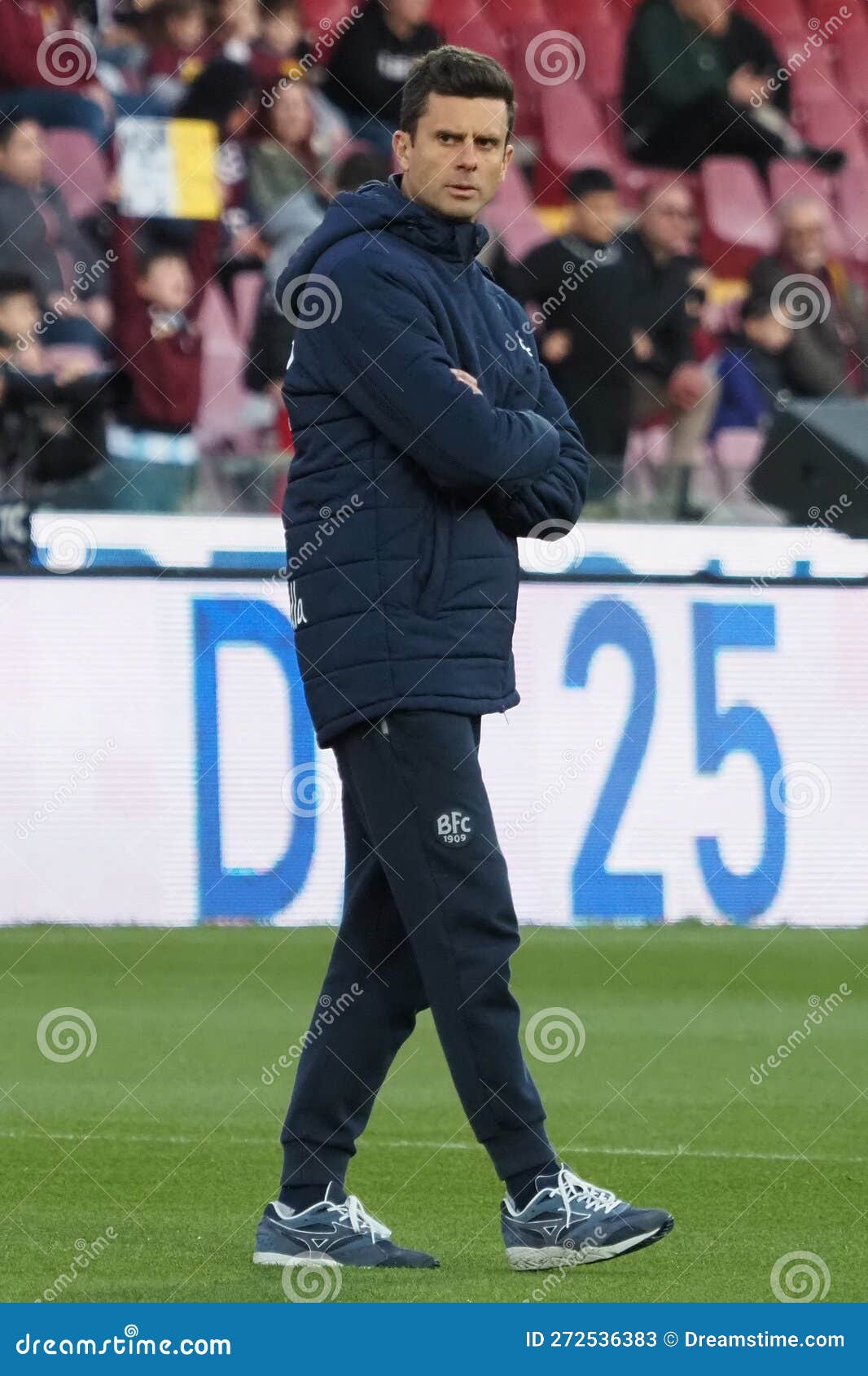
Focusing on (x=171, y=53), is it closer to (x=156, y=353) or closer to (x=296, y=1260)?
(x=156, y=353)

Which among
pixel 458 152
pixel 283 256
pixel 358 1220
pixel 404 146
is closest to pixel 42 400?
pixel 283 256

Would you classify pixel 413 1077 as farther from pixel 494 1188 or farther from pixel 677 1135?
pixel 494 1188

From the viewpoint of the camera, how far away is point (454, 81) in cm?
369

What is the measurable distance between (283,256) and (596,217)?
5.34 feet

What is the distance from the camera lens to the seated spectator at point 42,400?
9.61 metres

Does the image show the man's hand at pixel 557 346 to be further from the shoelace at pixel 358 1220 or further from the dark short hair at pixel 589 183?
the shoelace at pixel 358 1220

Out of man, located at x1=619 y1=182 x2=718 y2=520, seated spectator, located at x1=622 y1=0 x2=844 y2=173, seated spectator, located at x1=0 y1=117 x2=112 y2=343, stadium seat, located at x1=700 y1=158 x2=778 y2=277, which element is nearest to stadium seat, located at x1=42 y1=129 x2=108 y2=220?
seated spectator, located at x1=0 y1=117 x2=112 y2=343

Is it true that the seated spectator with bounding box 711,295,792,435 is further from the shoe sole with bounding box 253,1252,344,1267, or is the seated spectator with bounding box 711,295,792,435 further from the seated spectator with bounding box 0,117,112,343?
the shoe sole with bounding box 253,1252,344,1267

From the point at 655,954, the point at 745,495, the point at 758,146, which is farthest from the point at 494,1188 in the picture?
the point at 758,146

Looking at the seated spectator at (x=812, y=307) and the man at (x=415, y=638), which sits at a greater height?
the seated spectator at (x=812, y=307)

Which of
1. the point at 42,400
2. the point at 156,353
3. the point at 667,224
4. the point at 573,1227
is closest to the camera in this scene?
the point at 573,1227

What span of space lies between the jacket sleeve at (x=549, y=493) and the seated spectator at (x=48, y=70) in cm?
783

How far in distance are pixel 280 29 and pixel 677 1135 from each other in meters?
8.12

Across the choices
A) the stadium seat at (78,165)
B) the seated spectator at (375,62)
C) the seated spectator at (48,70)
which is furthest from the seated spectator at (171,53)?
the seated spectator at (375,62)
